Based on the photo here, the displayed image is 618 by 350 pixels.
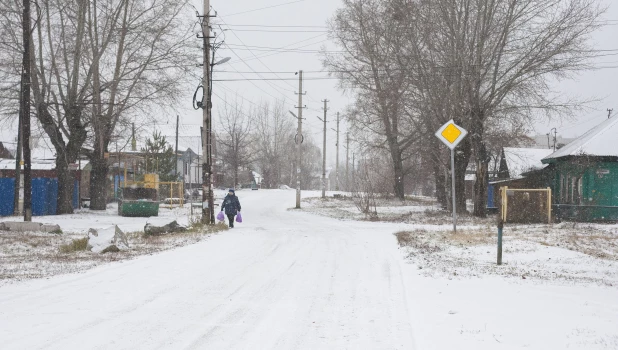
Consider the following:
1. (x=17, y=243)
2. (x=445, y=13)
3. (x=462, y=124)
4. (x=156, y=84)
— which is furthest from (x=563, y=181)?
(x=17, y=243)

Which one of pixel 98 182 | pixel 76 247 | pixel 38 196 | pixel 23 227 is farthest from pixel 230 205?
pixel 98 182

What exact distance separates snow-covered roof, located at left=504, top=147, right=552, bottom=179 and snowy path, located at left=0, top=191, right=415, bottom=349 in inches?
935

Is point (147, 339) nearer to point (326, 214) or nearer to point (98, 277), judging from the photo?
point (98, 277)

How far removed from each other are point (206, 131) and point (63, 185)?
425 inches

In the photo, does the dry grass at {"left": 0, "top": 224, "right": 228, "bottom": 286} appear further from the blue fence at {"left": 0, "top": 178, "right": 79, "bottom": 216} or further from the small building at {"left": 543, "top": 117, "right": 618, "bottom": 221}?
the small building at {"left": 543, "top": 117, "right": 618, "bottom": 221}

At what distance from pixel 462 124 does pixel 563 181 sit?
650cm

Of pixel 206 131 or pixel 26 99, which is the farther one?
pixel 206 131

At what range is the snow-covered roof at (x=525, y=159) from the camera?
32959 mm

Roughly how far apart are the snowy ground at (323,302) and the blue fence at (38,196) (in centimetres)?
1758

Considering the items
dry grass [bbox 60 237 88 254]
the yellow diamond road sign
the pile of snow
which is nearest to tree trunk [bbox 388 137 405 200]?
the yellow diamond road sign

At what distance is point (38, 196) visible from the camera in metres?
27.6

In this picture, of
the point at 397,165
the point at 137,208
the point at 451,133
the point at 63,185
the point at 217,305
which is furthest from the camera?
the point at 397,165

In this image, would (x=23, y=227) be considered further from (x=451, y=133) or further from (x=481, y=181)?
(x=481, y=181)

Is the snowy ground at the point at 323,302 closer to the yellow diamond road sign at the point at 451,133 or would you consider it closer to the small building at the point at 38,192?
the yellow diamond road sign at the point at 451,133
